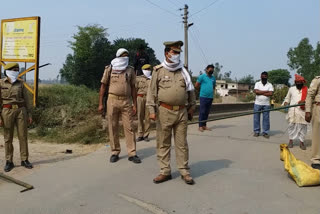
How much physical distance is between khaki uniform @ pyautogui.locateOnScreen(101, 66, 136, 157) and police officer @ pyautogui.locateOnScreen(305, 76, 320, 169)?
308 centimetres

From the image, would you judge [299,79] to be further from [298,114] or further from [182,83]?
[182,83]

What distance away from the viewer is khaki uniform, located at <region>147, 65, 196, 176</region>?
4.44 metres

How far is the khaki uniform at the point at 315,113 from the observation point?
17.0 ft

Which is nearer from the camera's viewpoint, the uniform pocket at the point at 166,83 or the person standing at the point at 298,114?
the uniform pocket at the point at 166,83

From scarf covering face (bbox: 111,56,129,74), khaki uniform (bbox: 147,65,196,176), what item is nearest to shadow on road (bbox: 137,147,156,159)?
khaki uniform (bbox: 147,65,196,176)

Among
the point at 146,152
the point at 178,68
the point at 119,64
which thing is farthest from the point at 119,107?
the point at 178,68

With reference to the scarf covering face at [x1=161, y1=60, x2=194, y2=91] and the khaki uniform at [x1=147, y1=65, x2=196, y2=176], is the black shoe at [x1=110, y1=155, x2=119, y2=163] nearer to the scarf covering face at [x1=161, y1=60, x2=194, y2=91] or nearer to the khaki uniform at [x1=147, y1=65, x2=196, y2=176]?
the khaki uniform at [x1=147, y1=65, x2=196, y2=176]

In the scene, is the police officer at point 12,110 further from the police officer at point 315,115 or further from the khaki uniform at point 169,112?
the police officer at point 315,115

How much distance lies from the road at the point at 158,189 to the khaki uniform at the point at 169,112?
1.21 ft

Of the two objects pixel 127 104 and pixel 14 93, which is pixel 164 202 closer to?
pixel 127 104

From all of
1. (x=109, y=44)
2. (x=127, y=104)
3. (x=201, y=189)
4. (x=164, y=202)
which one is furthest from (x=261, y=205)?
(x=109, y=44)

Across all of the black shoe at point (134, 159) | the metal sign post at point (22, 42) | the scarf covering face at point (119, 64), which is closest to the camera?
the black shoe at point (134, 159)

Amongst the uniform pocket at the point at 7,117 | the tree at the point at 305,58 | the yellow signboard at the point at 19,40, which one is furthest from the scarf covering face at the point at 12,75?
the tree at the point at 305,58

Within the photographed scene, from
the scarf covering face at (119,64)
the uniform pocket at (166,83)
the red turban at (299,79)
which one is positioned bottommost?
the uniform pocket at (166,83)
